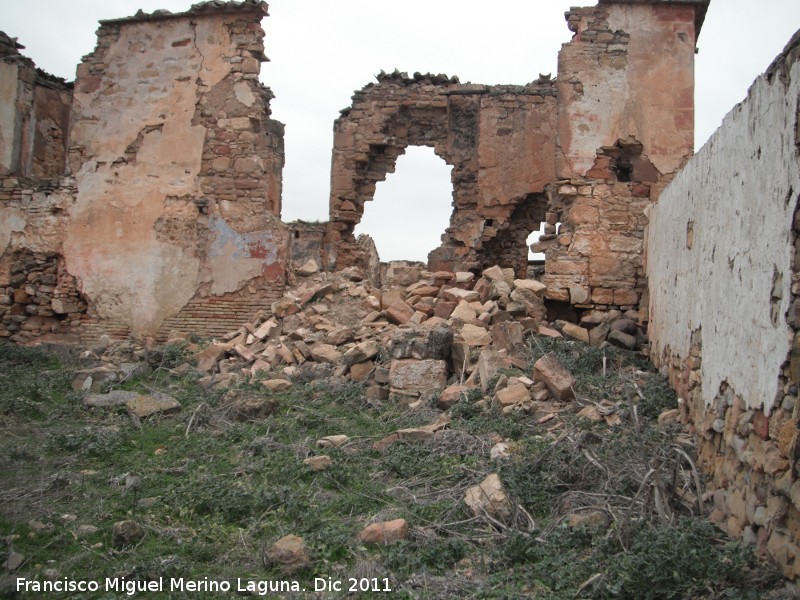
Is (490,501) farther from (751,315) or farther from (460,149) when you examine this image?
(460,149)

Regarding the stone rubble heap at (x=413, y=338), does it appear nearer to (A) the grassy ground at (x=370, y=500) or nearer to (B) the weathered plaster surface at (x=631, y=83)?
(A) the grassy ground at (x=370, y=500)

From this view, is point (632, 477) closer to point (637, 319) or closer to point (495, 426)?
point (495, 426)

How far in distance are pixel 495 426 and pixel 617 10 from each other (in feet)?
20.5

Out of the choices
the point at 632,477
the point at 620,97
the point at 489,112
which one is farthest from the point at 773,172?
the point at 489,112

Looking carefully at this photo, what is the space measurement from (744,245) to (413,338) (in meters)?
3.84

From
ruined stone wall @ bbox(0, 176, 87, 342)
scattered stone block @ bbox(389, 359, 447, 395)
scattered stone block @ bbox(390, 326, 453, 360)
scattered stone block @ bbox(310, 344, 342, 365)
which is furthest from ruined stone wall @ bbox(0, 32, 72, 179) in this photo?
scattered stone block @ bbox(389, 359, 447, 395)

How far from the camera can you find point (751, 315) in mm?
3631

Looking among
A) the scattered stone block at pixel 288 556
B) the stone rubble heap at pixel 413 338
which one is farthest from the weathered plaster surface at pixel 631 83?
the scattered stone block at pixel 288 556

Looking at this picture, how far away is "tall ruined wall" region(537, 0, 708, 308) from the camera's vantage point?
29.6ft

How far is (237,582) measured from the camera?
360cm

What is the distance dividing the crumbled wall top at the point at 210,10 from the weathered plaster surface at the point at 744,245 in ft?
21.6

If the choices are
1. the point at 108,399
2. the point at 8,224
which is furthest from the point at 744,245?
the point at 8,224

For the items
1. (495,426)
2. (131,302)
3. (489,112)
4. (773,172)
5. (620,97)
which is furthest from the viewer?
(489,112)

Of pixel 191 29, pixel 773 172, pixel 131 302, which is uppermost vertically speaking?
pixel 191 29
